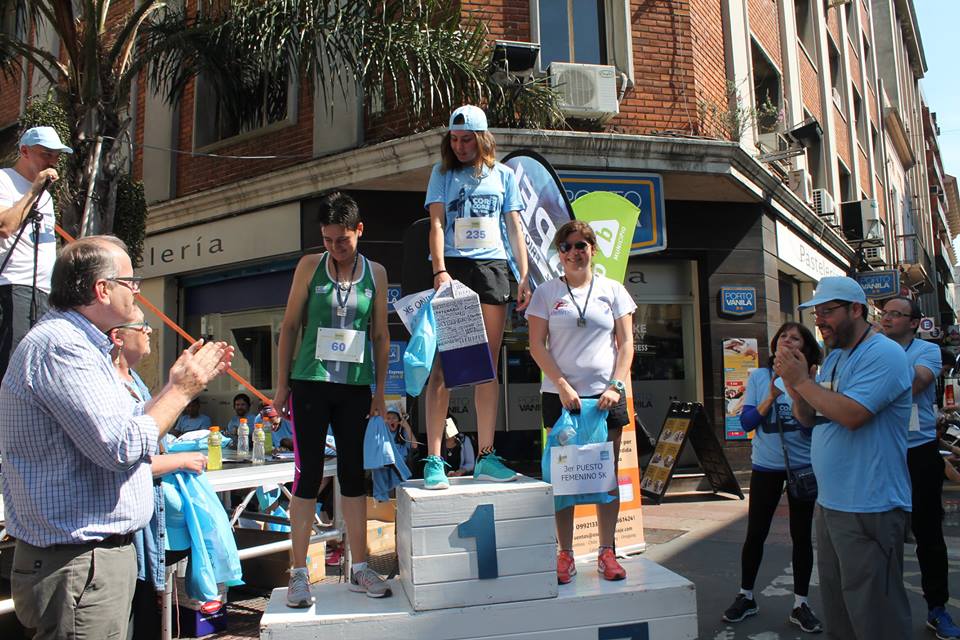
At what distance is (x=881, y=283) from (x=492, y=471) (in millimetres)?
15425

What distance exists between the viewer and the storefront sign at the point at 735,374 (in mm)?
9968

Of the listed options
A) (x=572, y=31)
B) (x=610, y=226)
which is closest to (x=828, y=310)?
(x=610, y=226)

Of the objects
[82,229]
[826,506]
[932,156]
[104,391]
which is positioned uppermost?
[932,156]

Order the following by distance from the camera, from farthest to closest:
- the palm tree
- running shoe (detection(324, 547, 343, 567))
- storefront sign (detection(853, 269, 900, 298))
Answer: storefront sign (detection(853, 269, 900, 298)) → the palm tree → running shoe (detection(324, 547, 343, 567))

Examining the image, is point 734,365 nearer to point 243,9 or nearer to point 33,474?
point 243,9

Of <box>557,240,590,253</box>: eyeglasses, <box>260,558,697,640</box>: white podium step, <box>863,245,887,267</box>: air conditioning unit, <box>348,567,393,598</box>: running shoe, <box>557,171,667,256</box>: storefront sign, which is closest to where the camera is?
<box>260,558,697,640</box>: white podium step

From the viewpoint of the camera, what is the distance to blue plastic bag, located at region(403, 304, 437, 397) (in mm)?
3750

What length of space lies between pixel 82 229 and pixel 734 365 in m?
8.16

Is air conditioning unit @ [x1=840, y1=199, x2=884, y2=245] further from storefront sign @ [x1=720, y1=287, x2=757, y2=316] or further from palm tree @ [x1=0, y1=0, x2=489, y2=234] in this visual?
palm tree @ [x1=0, y1=0, x2=489, y2=234]

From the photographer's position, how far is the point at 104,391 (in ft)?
7.13

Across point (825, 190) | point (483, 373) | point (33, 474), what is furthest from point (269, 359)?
point (825, 190)

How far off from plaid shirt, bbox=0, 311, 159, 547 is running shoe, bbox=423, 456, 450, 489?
166 cm

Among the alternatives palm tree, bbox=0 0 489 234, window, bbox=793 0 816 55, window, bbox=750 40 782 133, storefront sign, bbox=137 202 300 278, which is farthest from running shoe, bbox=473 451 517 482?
window, bbox=793 0 816 55

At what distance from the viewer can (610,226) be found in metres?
6.52
